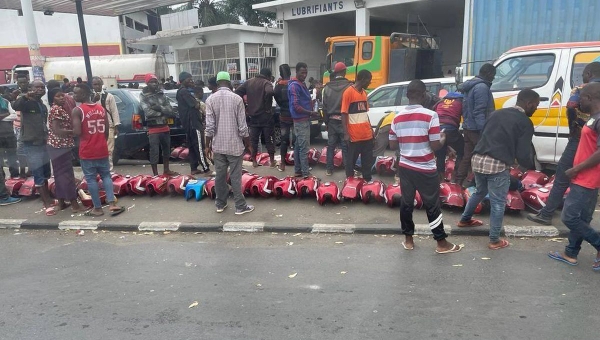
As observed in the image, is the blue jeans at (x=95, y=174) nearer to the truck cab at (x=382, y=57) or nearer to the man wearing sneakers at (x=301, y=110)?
the man wearing sneakers at (x=301, y=110)

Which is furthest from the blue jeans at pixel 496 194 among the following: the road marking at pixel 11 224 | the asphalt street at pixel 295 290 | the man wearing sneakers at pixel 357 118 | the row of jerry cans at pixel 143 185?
the road marking at pixel 11 224

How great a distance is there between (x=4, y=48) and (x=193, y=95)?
3487 cm

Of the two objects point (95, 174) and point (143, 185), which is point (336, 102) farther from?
point (95, 174)

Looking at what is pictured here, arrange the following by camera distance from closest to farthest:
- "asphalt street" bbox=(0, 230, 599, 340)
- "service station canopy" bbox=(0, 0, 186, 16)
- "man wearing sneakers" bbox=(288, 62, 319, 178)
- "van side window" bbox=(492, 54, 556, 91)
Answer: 1. "asphalt street" bbox=(0, 230, 599, 340)
2. "van side window" bbox=(492, 54, 556, 91)
3. "man wearing sneakers" bbox=(288, 62, 319, 178)
4. "service station canopy" bbox=(0, 0, 186, 16)

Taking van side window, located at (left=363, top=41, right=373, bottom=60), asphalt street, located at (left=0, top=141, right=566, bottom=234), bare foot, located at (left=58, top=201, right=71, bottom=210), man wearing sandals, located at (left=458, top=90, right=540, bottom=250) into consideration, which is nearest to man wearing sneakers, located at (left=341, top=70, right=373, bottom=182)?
asphalt street, located at (left=0, top=141, right=566, bottom=234)

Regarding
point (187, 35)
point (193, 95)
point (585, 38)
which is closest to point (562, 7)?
point (585, 38)

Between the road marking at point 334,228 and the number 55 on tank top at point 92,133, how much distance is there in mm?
3048

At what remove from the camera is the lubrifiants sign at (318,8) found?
60.3 ft

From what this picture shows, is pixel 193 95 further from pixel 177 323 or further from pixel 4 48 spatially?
pixel 4 48

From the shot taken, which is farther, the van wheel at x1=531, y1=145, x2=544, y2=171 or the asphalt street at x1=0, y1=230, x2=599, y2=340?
the van wheel at x1=531, y1=145, x2=544, y2=171

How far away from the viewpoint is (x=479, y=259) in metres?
4.36

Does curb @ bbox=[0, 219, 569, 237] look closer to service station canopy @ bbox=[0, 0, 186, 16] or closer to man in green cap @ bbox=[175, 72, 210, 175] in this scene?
man in green cap @ bbox=[175, 72, 210, 175]

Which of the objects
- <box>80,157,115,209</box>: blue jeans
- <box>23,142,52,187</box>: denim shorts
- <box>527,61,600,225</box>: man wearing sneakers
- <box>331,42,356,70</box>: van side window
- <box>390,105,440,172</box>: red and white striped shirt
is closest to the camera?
<box>390,105,440,172</box>: red and white striped shirt

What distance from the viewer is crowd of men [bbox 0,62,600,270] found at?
14.1 feet
